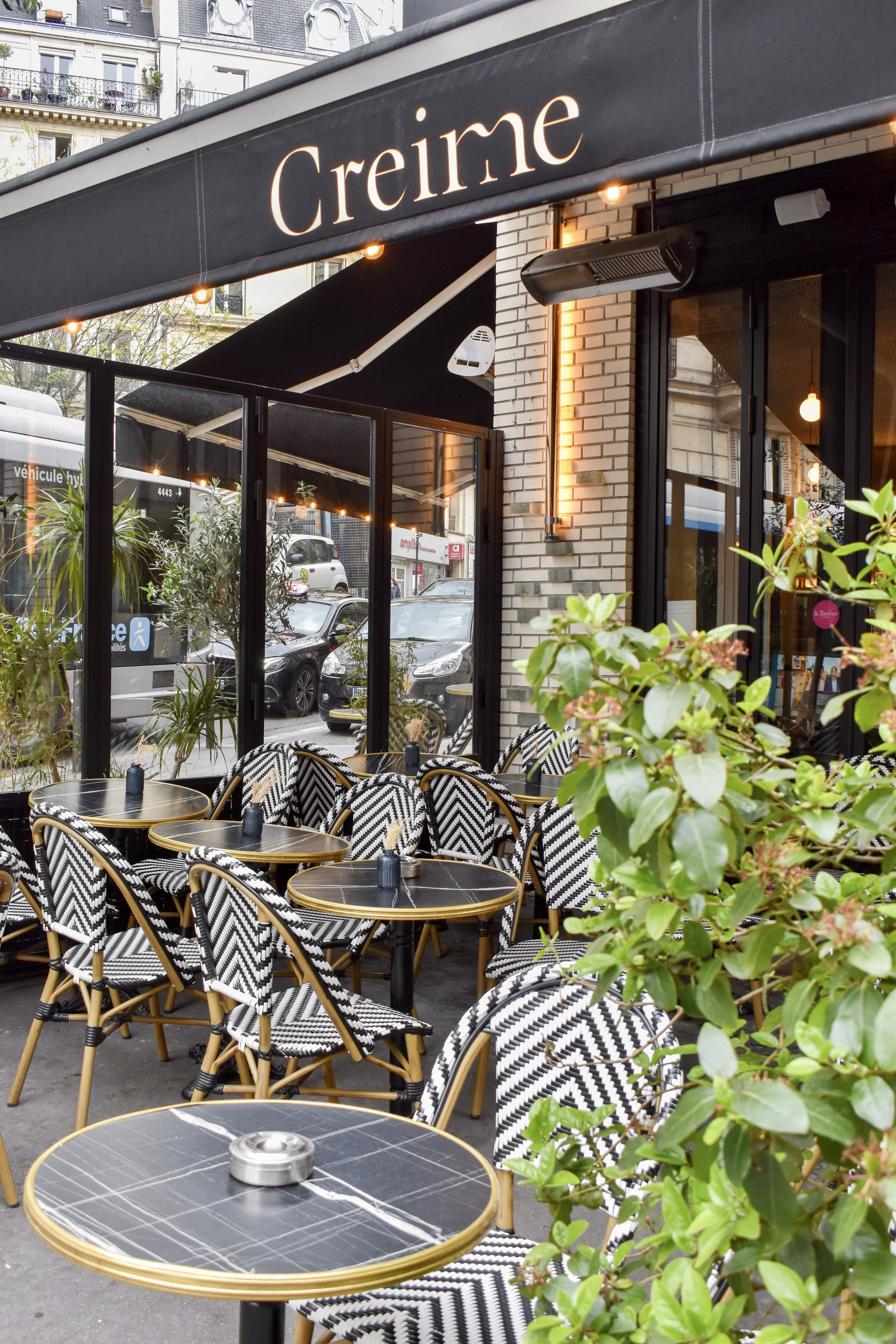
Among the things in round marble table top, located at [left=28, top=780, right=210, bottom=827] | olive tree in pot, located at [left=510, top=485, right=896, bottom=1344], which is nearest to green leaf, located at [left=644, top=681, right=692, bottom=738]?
olive tree in pot, located at [left=510, top=485, right=896, bottom=1344]

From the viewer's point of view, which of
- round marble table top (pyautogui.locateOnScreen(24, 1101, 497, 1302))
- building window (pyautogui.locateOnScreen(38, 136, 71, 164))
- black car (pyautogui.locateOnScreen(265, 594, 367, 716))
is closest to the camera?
round marble table top (pyautogui.locateOnScreen(24, 1101, 497, 1302))

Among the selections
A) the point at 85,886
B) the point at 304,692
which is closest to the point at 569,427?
the point at 304,692

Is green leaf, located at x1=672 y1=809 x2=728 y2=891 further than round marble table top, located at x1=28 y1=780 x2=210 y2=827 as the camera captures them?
No

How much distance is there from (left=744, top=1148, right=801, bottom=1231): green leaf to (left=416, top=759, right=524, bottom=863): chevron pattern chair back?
4.25 metres

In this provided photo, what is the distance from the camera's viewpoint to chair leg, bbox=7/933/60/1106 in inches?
149

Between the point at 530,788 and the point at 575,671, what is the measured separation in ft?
14.8

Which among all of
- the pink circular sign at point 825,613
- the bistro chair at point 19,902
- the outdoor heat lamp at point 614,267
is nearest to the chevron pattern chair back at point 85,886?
the bistro chair at point 19,902

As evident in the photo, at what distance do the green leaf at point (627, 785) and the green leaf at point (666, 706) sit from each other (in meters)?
0.03

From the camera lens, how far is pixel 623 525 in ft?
21.0

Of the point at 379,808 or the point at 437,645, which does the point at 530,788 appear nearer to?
the point at 379,808

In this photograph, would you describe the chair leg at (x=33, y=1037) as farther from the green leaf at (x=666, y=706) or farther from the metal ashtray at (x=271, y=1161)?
the green leaf at (x=666, y=706)

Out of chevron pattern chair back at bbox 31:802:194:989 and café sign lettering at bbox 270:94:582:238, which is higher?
café sign lettering at bbox 270:94:582:238

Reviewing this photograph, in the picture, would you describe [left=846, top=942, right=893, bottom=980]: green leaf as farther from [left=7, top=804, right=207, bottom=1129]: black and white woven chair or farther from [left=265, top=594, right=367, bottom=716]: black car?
[left=265, top=594, right=367, bottom=716]: black car

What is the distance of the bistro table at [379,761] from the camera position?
6.58 meters
